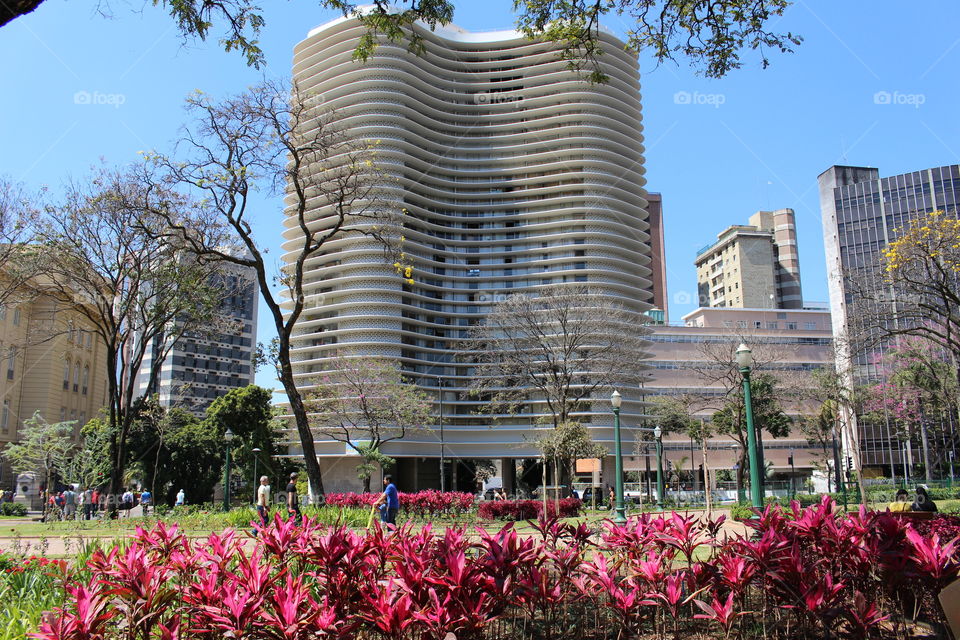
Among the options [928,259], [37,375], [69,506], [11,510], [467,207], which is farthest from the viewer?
[467,207]

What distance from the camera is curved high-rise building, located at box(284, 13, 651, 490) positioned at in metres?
70.1

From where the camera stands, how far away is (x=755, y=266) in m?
108

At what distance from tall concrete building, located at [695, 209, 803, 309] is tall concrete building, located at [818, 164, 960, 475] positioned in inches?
764

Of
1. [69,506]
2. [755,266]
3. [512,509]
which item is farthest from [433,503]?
[755,266]

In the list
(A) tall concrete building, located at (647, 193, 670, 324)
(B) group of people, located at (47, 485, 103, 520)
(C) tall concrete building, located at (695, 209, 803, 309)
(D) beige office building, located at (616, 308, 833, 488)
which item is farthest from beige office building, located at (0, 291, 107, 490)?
(C) tall concrete building, located at (695, 209, 803, 309)

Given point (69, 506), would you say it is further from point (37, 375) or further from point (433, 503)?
point (37, 375)

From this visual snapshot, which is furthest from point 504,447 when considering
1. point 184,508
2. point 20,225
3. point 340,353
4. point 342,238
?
point 20,225

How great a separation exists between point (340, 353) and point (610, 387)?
25.3 meters

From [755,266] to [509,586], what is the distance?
11134 centimetres

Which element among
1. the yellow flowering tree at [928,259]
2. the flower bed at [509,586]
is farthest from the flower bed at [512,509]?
the flower bed at [509,586]

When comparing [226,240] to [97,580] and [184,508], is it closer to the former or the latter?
[184,508]

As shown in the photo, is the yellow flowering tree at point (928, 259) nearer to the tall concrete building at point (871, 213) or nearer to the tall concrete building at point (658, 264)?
the tall concrete building at point (871, 213)

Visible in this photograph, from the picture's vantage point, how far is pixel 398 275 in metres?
72.3

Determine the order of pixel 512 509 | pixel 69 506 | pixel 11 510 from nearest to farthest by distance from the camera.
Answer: pixel 512 509 → pixel 69 506 → pixel 11 510
